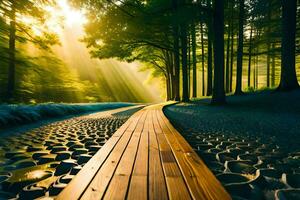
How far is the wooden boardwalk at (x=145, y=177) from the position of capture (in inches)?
65.5

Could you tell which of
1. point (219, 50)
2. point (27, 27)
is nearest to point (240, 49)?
point (219, 50)

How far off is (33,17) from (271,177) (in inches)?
485

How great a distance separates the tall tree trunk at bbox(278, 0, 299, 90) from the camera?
10.8 metres

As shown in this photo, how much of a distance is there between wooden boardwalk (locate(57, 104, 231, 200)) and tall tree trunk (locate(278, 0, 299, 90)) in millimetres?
10167

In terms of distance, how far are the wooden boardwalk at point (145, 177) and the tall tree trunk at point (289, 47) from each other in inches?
400

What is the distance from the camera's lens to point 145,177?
201 cm

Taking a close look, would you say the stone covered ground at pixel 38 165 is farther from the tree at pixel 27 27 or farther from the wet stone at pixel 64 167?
the tree at pixel 27 27

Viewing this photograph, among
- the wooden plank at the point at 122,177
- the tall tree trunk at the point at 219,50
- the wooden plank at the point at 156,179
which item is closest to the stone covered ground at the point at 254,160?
the wooden plank at the point at 156,179

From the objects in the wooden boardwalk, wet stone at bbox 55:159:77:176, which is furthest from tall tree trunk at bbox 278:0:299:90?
wet stone at bbox 55:159:77:176

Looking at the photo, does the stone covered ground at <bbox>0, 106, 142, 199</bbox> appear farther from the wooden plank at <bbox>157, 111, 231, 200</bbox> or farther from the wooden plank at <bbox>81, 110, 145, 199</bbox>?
the wooden plank at <bbox>157, 111, 231, 200</bbox>

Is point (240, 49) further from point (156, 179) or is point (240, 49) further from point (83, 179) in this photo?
point (83, 179)

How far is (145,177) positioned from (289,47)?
38.1ft

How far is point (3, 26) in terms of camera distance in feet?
29.3

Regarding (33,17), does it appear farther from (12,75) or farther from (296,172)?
(296,172)
